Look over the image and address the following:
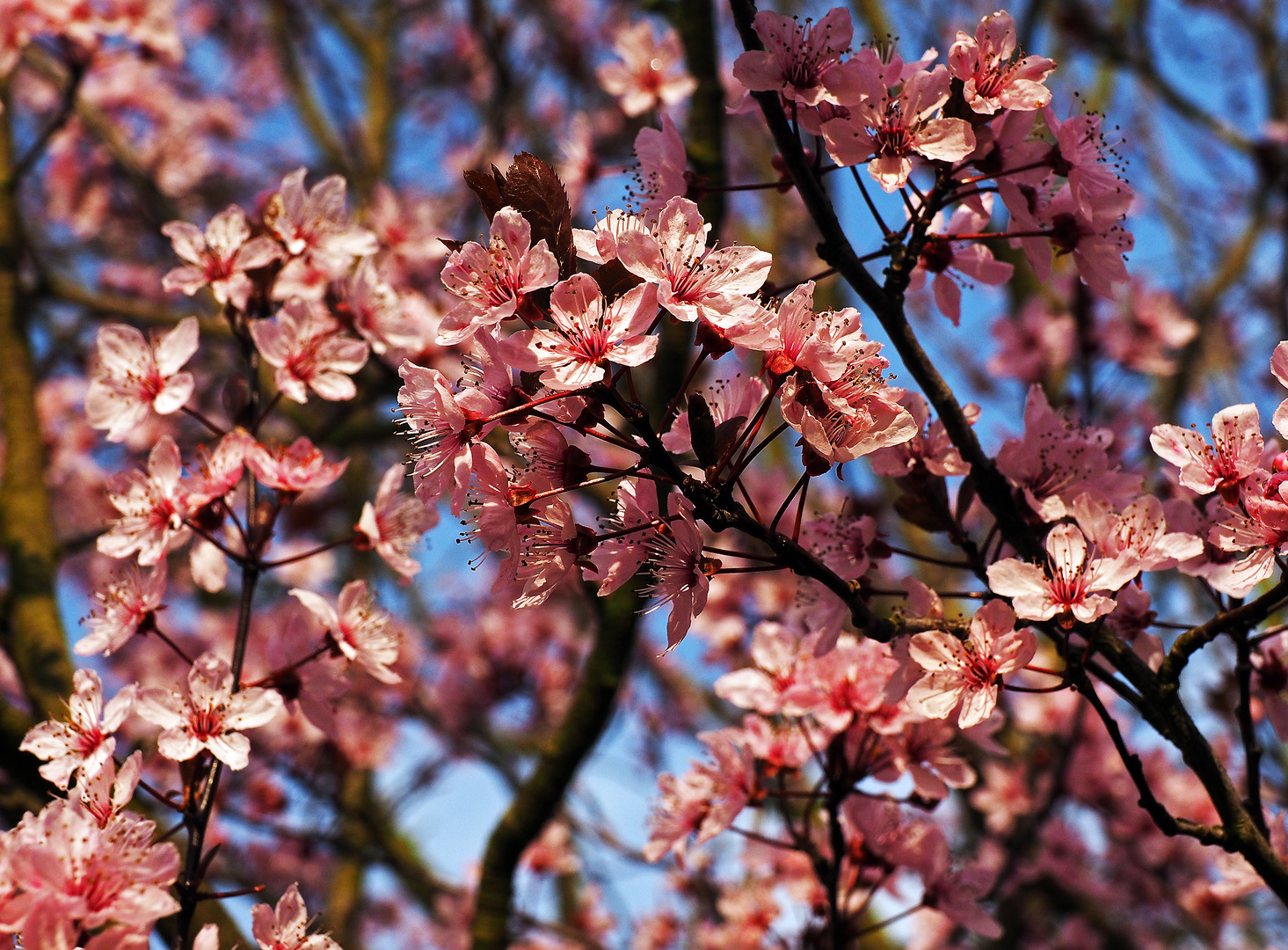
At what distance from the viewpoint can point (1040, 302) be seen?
161 inches

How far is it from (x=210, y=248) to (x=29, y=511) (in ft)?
4.83

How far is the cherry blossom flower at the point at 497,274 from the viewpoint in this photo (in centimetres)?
125

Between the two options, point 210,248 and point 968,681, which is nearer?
point 968,681

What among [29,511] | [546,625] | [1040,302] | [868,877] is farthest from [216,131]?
[868,877]

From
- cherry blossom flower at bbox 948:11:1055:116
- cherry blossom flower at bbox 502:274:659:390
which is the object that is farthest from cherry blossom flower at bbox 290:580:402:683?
cherry blossom flower at bbox 948:11:1055:116

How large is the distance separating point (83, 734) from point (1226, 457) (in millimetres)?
1738

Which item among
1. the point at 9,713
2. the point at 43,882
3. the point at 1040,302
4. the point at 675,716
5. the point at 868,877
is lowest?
the point at 43,882

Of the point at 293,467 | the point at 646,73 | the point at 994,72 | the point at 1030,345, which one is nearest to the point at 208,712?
the point at 293,467

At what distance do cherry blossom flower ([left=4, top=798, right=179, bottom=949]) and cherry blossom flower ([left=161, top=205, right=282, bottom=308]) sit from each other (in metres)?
1.04

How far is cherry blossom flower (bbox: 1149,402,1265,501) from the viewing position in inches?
55.1

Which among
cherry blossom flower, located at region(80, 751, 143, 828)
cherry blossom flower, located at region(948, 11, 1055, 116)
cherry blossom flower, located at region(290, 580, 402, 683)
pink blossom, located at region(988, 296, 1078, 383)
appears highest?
pink blossom, located at region(988, 296, 1078, 383)

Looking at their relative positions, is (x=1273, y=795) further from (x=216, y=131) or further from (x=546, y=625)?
(x=216, y=131)

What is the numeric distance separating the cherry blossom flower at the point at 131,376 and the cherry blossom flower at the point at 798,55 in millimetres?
1148

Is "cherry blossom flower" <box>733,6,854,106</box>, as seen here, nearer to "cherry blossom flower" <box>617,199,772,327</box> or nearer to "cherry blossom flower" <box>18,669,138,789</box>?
"cherry blossom flower" <box>617,199,772,327</box>
